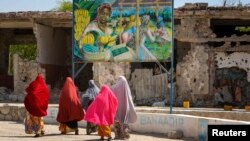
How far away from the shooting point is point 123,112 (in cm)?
1076

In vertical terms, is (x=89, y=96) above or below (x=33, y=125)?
above

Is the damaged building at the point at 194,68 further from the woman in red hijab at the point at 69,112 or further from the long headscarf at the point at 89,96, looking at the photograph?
the woman in red hijab at the point at 69,112

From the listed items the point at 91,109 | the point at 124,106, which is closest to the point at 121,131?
the point at 124,106

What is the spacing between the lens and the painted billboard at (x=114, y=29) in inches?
580

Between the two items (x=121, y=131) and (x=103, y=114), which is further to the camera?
(x=121, y=131)

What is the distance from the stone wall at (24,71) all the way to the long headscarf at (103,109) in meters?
10.1

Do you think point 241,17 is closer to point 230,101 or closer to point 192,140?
point 230,101

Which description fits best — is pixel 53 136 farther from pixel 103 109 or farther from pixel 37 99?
pixel 103 109

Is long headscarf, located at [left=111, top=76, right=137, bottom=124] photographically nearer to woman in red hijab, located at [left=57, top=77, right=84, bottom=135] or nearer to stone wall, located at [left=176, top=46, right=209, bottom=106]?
woman in red hijab, located at [left=57, top=77, right=84, bottom=135]

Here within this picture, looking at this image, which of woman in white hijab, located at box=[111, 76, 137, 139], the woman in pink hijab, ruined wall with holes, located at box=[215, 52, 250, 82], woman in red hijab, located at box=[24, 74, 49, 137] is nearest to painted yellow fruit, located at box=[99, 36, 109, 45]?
woman in red hijab, located at box=[24, 74, 49, 137]

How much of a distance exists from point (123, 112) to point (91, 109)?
0.85 metres

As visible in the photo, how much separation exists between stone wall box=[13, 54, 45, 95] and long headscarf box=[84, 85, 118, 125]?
10.1 metres

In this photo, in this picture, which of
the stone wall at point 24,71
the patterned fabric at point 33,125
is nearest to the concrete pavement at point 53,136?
the patterned fabric at point 33,125

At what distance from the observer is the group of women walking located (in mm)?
10188
